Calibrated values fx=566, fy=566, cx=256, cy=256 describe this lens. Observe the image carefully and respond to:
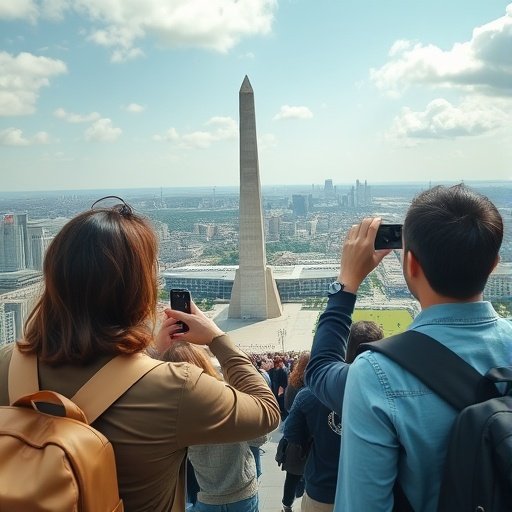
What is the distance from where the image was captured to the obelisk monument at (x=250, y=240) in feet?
46.6

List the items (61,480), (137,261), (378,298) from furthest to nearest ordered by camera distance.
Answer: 1. (378,298)
2. (137,261)
3. (61,480)

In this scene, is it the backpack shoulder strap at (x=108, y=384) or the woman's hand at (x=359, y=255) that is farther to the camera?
the woman's hand at (x=359, y=255)

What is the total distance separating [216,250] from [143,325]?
80.3ft

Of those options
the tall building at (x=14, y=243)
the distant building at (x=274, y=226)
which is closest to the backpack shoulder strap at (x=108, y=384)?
the tall building at (x=14, y=243)

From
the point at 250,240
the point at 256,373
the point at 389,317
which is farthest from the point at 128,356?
the point at 250,240

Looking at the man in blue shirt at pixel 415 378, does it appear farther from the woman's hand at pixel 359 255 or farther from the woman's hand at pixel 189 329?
the woman's hand at pixel 189 329

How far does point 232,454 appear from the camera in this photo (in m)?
1.83

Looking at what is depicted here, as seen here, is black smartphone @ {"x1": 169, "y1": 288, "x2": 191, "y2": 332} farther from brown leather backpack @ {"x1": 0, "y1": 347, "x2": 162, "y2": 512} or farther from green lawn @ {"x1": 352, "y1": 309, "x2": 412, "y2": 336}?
green lawn @ {"x1": 352, "y1": 309, "x2": 412, "y2": 336}

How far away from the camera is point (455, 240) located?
90cm

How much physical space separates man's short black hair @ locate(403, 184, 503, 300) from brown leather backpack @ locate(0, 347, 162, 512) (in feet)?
1.72

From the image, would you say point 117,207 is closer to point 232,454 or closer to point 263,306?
point 232,454

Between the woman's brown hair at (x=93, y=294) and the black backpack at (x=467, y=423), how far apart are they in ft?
1.33

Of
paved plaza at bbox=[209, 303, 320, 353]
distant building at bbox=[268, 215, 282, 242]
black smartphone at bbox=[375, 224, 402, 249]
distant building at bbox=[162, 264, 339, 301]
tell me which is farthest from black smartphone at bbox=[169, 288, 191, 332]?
distant building at bbox=[268, 215, 282, 242]

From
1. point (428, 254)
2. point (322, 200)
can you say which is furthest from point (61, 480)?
point (322, 200)
